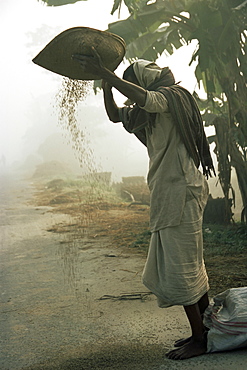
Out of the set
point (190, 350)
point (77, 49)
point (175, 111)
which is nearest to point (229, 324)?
point (190, 350)

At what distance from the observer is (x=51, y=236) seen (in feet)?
20.5

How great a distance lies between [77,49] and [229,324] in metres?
1.37

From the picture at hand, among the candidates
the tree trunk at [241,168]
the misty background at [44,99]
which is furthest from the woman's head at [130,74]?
the misty background at [44,99]

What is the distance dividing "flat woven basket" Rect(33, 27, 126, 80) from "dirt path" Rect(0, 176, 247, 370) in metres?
1.32

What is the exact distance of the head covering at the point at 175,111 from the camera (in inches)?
78.7

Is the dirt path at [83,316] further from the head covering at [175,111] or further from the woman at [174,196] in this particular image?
the head covering at [175,111]

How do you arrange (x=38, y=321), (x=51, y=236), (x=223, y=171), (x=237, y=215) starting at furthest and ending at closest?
(x=237, y=215) → (x=51, y=236) → (x=223, y=171) → (x=38, y=321)

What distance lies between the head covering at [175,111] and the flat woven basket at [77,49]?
0.45 ft

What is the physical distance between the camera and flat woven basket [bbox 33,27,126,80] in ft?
6.41

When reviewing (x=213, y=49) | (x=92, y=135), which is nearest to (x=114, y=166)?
(x=92, y=135)

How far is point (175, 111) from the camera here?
78.2 inches

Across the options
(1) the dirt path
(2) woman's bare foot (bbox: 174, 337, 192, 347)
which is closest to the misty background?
(1) the dirt path

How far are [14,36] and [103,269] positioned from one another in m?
4.57

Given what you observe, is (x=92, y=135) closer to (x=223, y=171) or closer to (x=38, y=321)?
(x=223, y=171)
